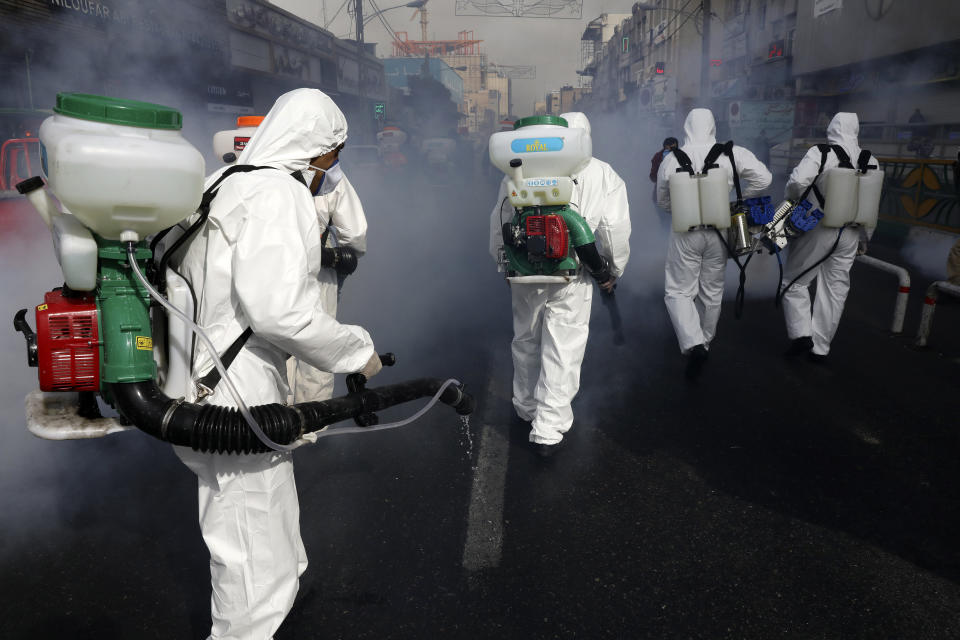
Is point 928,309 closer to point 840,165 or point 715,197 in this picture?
point 840,165

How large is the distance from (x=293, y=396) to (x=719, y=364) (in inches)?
116

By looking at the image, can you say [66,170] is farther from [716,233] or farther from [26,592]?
[716,233]

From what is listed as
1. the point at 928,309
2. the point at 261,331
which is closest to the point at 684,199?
the point at 928,309

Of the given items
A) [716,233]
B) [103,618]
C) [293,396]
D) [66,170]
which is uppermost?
[66,170]

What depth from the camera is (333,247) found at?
3.28m

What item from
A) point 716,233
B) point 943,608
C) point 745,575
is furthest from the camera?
point 716,233

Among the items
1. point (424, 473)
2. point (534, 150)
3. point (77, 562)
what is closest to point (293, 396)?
point (424, 473)

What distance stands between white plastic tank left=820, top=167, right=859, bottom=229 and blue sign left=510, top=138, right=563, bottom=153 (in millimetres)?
2575

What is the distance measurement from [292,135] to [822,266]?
4.17 m

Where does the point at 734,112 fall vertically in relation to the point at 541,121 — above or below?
above

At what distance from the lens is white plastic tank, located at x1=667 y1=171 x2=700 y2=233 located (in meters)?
4.46

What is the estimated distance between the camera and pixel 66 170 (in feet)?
4.63

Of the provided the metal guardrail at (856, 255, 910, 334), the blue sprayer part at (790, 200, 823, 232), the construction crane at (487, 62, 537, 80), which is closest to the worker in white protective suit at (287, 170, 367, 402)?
the blue sprayer part at (790, 200, 823, 232)

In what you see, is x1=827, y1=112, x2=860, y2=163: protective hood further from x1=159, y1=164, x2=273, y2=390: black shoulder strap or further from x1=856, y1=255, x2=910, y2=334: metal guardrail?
x1=159, y1=164, x2=273, y2=390: black shoulder strap
